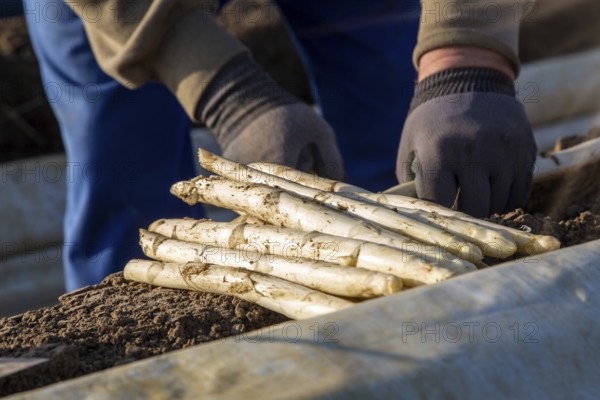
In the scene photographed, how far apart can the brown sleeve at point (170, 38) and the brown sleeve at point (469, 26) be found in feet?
1.70

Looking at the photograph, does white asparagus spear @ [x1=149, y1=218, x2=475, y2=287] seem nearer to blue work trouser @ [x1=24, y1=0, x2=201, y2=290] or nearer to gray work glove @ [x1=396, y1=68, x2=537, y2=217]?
gray work glove @ [x1=396, y1=68, x2=537, y2=217]

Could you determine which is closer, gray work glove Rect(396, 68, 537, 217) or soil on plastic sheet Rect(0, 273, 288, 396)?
soil on plastic sheet Rect(0, 273, 288, 396)

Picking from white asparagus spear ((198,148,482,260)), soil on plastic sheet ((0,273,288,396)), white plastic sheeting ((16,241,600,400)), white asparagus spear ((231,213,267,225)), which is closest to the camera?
white plastic sheeting ((16,241,600,400))

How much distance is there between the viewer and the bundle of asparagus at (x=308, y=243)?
1297 mm

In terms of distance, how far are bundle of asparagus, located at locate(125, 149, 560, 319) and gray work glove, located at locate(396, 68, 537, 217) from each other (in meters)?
0.23

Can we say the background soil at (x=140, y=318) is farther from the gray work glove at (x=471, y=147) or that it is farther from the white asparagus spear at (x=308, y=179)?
the white asparagus spear at (x=308, y=179)

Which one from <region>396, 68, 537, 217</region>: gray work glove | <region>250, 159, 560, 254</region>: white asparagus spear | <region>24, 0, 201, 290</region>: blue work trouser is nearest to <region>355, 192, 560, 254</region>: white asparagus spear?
<region>250, 159, 560, 254</region>: white asparagus spear

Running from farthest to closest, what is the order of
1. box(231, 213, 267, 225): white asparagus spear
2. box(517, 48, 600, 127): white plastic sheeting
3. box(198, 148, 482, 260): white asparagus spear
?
1. box(517, 48, 600, 127): white plastic sheeting
2. box(231, 213, 267, 225): white asparagus spear
3. box(198, 148, 482, 260): white asparagus spear

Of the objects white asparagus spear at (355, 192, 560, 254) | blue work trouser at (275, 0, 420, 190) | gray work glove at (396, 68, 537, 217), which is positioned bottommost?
white asparagus spear at (355, 192, 560, 254)

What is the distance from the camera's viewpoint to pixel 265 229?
1499mm

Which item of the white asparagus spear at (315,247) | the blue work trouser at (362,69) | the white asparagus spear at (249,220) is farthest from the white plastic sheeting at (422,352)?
the blue work trouser at (362,69)

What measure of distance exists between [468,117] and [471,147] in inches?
2.7

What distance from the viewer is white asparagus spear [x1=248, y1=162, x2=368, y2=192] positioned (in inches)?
64.5

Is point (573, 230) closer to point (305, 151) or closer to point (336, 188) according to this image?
point (336, 188)
